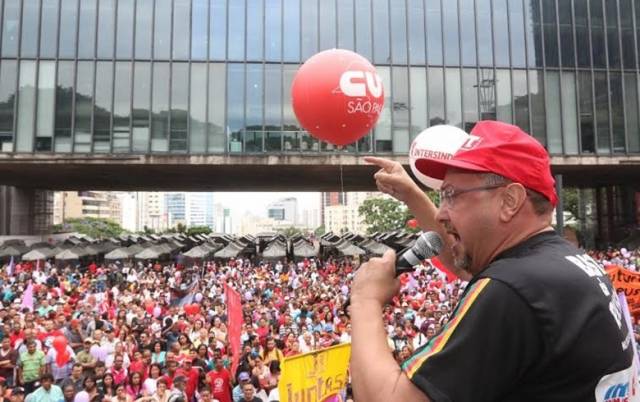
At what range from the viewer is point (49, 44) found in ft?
90.7

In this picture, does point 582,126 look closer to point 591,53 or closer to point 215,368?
point 591,53

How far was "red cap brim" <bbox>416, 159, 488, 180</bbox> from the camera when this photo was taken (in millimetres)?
1406

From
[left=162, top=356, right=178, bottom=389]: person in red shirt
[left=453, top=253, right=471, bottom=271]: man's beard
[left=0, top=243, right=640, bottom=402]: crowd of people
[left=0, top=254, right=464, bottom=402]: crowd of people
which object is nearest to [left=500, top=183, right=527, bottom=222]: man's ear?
[left=453, top=253, right=471, bottom=271]: man's beard

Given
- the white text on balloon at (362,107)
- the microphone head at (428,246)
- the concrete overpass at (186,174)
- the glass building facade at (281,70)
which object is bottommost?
the microphone head at (428,246)

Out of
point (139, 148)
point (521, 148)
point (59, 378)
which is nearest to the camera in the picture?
point (521, 148)

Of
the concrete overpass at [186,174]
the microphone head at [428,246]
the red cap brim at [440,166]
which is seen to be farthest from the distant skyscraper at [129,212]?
the red cap brim at [440,166]

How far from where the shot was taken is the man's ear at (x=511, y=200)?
1412 millimetres

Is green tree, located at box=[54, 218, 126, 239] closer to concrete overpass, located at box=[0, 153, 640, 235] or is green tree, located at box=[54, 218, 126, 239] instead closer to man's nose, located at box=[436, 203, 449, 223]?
concrete overpass, located at box=[0, 153, 640, 235]

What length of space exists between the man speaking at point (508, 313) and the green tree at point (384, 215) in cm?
7141

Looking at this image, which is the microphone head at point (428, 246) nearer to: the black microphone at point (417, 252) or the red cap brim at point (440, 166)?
the black microphone at point (417, 252)

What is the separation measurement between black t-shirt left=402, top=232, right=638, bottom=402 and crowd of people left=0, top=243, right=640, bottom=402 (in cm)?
339

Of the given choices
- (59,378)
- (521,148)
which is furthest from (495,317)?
(59,378)

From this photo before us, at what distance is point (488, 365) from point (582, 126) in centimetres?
3093

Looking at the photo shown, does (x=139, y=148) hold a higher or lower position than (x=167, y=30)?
lower
